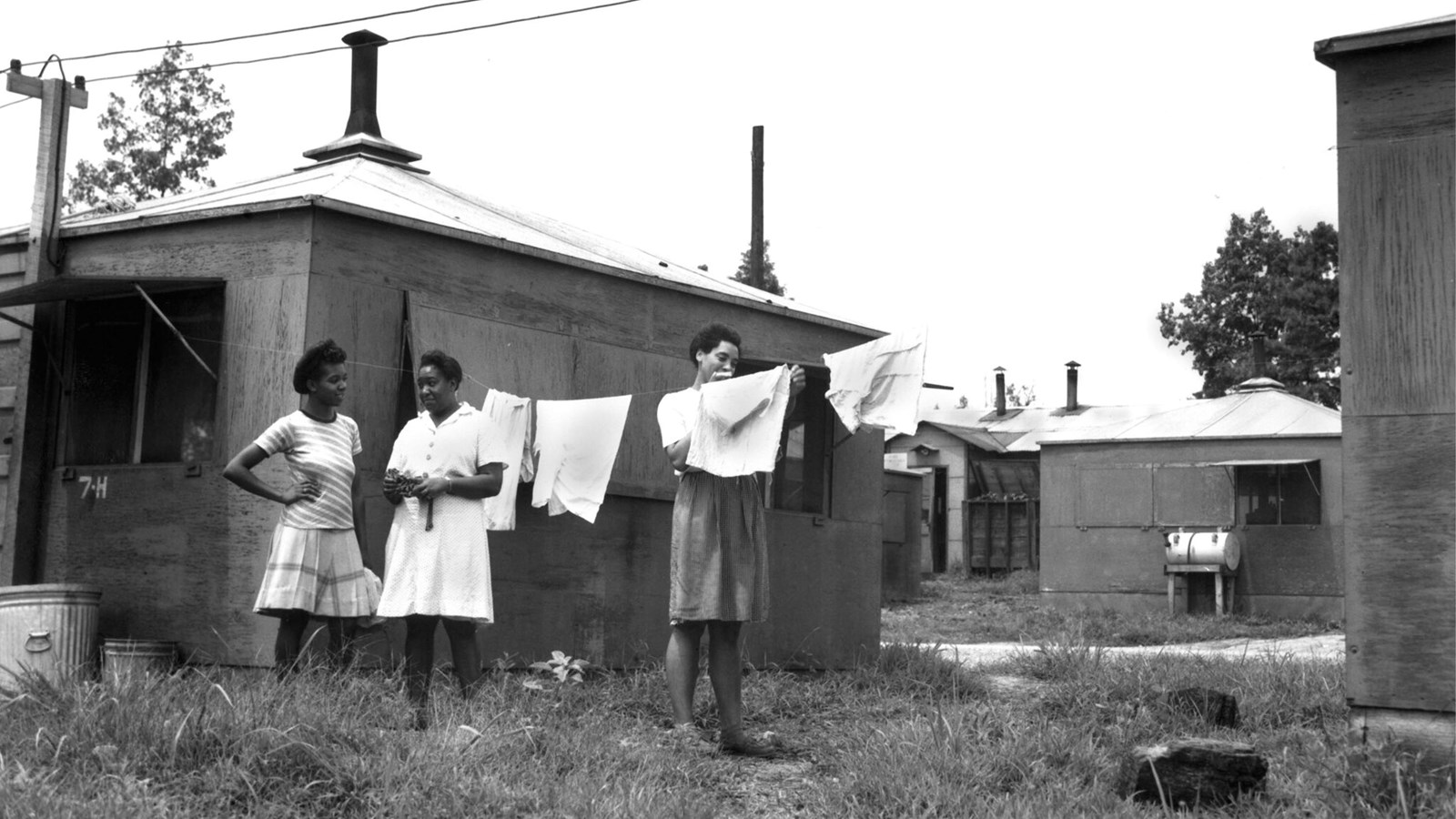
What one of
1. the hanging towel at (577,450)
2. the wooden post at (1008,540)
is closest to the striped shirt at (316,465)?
the hanging towel at (577,450)

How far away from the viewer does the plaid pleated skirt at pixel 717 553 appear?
6.08 m

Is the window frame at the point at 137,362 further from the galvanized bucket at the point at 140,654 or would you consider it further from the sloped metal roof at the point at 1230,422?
the sloped metal roof at the point at 1230,422

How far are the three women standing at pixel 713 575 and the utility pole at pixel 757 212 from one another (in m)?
12.0

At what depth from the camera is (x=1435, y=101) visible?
5.14 m

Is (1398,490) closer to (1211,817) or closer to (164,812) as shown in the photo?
(1211,817)

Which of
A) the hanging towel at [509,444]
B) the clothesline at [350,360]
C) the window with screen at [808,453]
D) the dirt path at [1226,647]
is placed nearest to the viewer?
the clothesline at [350,360]

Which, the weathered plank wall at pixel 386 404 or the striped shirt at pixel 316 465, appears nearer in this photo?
the striped shirt at pixel 316 465

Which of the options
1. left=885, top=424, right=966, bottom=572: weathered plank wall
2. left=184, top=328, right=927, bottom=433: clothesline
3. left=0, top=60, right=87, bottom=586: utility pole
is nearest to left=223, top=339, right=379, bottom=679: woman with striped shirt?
left=184, top=328, right=927, bottom=433: clothesline

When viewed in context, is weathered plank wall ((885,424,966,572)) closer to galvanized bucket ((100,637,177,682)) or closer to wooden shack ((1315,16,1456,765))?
galvanized bucket ((100,637,177,682))

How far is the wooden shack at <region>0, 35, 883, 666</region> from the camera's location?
777 cm

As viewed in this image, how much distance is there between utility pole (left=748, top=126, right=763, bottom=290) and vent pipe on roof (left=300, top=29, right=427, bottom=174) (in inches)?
310

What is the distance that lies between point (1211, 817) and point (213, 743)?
10.4ft

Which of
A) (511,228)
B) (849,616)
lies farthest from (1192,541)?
(511,228)

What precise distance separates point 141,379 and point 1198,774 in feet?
18.9
